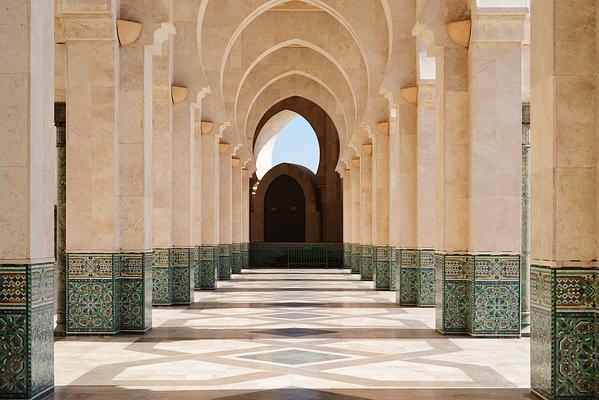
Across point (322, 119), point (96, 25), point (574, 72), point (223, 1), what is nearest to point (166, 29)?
point (96, 25)

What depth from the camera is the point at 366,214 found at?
19656mm

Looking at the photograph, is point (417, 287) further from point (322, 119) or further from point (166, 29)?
point (322, 119)

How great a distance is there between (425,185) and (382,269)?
381 cm

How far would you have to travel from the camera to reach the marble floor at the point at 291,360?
219 inches

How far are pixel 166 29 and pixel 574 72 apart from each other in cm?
512

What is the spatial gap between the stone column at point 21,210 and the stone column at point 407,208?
295 inches

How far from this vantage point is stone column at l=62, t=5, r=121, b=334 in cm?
827

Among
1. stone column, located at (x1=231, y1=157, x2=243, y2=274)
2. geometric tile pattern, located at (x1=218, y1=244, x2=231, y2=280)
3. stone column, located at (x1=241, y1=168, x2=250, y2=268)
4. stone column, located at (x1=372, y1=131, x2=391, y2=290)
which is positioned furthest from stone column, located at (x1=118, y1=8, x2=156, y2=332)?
stone column, located at (x1=241, y1=168, x2=250, y2=268)

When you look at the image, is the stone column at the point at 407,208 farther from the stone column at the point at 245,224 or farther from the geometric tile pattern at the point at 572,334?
the stone column at the point at 245,224

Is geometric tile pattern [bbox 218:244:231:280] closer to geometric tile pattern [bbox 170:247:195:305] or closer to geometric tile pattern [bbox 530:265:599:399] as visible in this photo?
geometric tile pattern [bbox 170:247:195:305]

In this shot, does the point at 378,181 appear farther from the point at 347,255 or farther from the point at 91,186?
the point at 347,255

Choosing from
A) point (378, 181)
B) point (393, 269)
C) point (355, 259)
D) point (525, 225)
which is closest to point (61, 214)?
point (525, 225)

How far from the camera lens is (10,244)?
518cm

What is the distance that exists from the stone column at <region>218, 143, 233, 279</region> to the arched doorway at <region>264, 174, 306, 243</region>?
47.0ft
